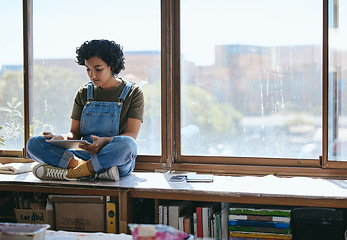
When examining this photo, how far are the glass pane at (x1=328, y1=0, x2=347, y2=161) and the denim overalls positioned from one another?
1.27 metres

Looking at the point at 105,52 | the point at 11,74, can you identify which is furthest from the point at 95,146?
the point at 11,74

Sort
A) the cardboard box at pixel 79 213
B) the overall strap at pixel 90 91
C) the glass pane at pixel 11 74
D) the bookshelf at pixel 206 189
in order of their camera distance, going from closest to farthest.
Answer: the bookshelf at pixel 206 189 → the cardboard box at pixel 79 213 → the overall strap at pixel 90 91 → the glass pane at pixel 11 74

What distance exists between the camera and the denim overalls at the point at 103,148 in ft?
8.29

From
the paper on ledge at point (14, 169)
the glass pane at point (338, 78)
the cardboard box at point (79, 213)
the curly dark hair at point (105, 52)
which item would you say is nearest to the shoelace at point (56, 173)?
the cardboard box at point (79, 213)

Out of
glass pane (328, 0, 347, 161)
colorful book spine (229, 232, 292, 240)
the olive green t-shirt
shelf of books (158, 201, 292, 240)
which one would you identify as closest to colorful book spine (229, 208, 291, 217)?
shelf of books (158, 201, 292, 240)

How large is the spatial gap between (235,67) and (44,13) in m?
1.53

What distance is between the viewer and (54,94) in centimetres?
325

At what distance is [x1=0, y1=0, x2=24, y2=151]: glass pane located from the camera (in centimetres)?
330

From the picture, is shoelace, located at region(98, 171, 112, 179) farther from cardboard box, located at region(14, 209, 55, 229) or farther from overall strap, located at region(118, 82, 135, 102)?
overall strap, located at region(118, 82, 135, 102)

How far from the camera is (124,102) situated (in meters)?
2.85

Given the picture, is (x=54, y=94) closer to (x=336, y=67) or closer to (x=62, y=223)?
(x=62, y=223)

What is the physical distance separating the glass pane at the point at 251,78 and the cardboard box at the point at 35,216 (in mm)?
999

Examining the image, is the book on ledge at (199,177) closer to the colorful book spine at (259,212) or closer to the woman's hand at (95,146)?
the colorful book spine at (259,212)

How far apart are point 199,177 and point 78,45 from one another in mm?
1362
